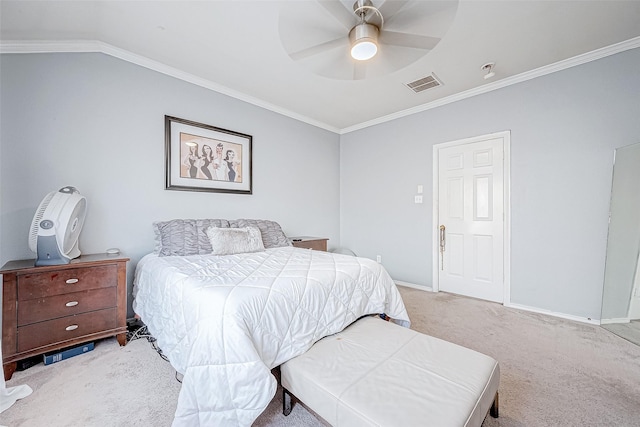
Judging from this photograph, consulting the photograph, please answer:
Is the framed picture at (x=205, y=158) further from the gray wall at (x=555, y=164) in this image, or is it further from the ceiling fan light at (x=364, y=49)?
the gray wall at (x=555, y=164)

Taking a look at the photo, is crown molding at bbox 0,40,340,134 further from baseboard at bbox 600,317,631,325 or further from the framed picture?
baseboard at bbox 600,317,631,325

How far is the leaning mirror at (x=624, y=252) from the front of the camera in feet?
7.39

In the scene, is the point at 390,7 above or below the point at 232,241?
above

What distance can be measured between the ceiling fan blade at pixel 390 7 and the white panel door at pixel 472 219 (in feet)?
7.83

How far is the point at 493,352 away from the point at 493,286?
1366 millimetres

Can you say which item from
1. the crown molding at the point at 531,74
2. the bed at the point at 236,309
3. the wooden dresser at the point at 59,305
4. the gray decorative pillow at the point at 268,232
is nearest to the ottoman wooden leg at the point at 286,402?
the bed at the point at 236,309

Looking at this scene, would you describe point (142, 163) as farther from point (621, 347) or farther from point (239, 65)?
point (621, 347)

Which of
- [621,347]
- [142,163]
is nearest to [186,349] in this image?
[142,163]

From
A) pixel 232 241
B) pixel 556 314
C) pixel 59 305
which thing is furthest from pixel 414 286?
pixel 59 305

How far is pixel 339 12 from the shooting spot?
1529 mm

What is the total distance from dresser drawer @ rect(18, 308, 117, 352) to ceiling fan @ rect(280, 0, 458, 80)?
2476 millimetres

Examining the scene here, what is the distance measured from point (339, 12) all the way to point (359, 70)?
0.57m

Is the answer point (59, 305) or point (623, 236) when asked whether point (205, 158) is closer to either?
point (59, 305)

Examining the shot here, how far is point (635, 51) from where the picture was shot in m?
2.35
